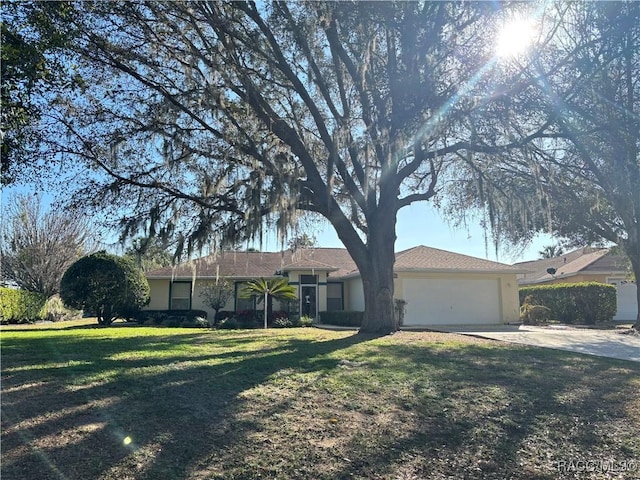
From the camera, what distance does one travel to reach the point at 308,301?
22906 mm

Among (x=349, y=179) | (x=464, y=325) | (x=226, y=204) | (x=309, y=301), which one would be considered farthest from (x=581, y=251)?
(x=226, y=204)

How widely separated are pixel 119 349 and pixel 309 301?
47.8 ft

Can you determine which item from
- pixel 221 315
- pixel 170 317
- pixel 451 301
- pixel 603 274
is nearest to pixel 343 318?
pixel 451 301

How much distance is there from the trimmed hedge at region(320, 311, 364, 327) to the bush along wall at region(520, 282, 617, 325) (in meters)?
11.0

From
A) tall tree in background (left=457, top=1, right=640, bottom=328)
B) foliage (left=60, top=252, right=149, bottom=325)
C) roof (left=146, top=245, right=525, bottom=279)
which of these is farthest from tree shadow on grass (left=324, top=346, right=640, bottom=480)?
foliage (left=60, top=252, right=149, bottom=325)

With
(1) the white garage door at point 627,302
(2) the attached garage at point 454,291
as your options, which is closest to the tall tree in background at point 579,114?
(2) the attached garage at point 454,291

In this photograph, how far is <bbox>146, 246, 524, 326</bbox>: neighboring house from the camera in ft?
66.4

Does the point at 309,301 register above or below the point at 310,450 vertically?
above

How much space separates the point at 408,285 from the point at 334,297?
16.1 feet

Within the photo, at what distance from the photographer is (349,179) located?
12305 mm

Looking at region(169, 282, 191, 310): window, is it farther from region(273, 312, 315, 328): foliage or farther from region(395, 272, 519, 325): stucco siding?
region(395, 272, 519, 325): stucco siding

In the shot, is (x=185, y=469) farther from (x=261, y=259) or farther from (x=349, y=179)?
(x=261, y=259)

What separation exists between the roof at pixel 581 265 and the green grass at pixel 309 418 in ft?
58.9

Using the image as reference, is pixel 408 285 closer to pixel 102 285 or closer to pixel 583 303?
pixel 583 303
